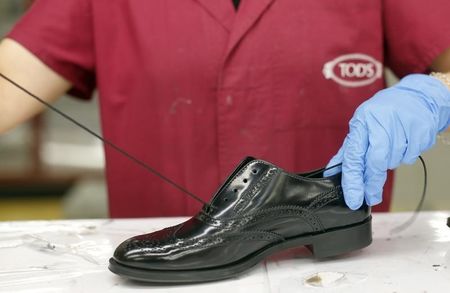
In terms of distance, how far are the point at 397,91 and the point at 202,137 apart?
0.30 meters

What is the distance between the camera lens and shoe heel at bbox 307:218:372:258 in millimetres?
698

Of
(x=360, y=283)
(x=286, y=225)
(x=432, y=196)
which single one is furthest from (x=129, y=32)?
(x=432, y=196)

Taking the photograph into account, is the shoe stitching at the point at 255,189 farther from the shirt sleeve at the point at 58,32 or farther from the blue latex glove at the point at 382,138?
the shirt sleeve at the point at 58,32

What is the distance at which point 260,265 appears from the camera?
696 mm

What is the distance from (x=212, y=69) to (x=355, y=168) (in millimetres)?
296

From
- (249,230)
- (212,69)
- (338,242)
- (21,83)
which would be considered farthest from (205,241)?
(21,83)

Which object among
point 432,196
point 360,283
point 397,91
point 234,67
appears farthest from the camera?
point 432,196

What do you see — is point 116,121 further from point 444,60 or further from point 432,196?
point 432,196

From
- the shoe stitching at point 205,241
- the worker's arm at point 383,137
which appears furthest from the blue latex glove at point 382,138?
Answer: the shoe stitching at point 205,241

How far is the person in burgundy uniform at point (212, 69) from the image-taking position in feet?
2.92

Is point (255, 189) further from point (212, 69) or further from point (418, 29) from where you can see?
point (418, 29)

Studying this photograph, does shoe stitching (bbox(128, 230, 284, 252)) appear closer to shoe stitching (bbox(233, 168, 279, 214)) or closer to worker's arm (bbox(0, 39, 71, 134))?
shoe stitching (bbox(233, 168, 279, 214))

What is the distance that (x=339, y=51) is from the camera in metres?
0.90

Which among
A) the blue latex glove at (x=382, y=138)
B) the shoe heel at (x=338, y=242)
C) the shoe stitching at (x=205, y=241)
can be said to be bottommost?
the shoe heel at (x=338, y=242)
